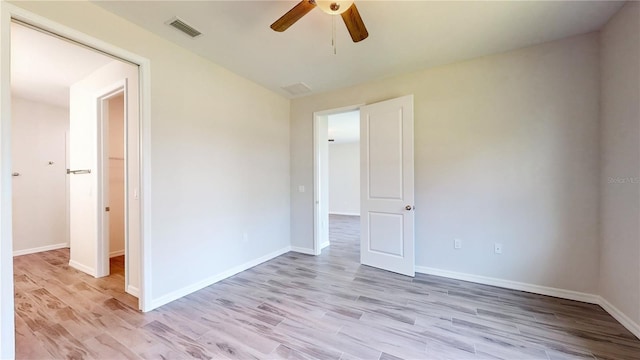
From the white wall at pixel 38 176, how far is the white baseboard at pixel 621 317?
754cm

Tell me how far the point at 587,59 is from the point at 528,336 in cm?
265

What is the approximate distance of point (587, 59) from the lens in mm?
2391

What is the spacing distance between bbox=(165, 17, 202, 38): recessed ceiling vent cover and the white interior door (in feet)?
7.17

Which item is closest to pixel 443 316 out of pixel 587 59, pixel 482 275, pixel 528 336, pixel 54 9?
pixel 528 336

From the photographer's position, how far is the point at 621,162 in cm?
208

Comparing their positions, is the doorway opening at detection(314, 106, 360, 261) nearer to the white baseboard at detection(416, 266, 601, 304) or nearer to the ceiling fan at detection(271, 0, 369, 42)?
the white baseboard at detection(416, 266, 601, 304)

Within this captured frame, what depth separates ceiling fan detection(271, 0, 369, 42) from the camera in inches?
A: 61.7

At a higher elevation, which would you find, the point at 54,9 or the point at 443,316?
the point at 54,9

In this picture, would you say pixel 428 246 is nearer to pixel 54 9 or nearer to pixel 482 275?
pixel 482 275

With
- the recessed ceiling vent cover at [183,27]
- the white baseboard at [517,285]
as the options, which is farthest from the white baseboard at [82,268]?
the white baseboard at [517,285]

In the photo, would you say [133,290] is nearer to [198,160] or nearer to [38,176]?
[198,160]

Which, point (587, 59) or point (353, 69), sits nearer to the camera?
point (587, 59)

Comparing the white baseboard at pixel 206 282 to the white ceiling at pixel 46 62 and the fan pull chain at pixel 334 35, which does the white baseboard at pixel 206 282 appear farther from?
the fan pull chain at pixel 334 35

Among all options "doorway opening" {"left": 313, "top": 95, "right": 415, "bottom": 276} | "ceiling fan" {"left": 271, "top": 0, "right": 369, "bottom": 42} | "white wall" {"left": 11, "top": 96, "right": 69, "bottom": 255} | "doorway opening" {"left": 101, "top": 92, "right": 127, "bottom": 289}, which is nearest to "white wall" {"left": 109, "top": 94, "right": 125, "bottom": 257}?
"doorway opening" {"left": 101, "top": 92, "right": 127, "bottom": 289}
